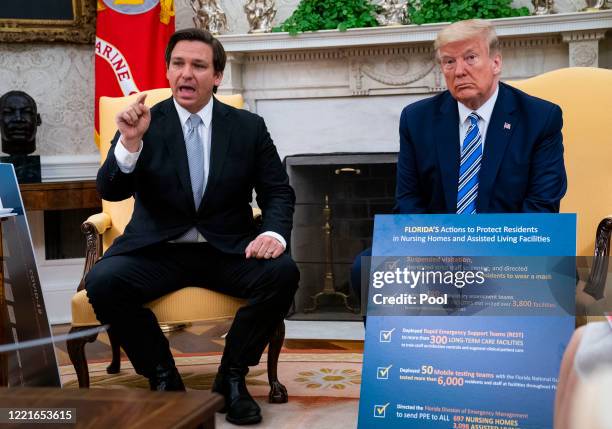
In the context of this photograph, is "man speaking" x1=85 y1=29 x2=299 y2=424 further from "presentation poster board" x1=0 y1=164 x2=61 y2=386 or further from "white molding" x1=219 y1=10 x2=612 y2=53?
"white molding" x1=219 y1=10 x2=612 y2=53

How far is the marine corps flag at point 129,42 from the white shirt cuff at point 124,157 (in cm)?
182

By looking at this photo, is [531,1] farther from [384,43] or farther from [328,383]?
[328,383]

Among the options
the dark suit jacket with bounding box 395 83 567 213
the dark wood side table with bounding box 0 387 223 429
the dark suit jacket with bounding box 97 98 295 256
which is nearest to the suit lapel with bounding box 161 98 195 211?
the dark suit jacket with bounding box 97 98 295 256

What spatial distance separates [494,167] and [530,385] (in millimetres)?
904

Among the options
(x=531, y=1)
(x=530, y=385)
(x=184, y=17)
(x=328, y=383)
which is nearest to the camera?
(x=530, y=385)

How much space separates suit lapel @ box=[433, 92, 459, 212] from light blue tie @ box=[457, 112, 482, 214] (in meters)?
0.02

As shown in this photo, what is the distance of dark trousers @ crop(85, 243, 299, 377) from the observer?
99.6 inches

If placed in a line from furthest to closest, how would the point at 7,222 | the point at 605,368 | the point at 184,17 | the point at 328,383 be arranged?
the point at 184,17
the point at 328,383
the point at 7,222
the point at 605,368

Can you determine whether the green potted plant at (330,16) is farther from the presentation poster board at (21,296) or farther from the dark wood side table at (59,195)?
the presentation poster board at (21,296)

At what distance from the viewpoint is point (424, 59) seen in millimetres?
4324

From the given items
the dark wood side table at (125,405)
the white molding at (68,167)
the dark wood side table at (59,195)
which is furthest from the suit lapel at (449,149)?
the white molding at (68,167)

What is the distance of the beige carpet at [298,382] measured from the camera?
103 inches

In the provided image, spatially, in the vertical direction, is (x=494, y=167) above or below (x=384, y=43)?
below

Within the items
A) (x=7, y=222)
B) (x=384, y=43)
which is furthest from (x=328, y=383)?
(x=384, y=43)
